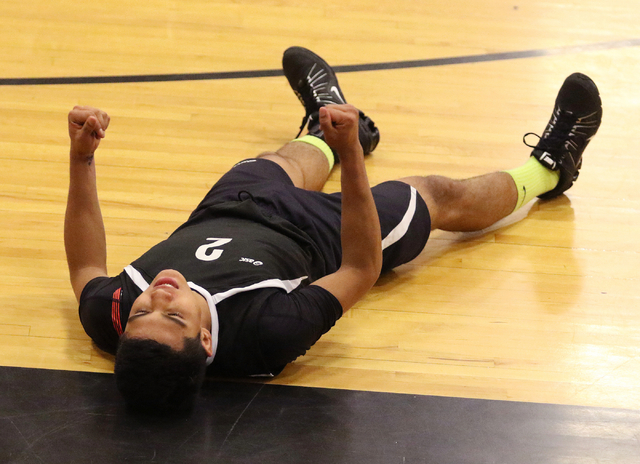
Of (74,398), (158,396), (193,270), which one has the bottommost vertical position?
(74,398)

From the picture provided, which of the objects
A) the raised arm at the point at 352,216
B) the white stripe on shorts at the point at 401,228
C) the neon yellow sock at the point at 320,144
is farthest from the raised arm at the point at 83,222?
the neon yellow sock at the point at 320,144

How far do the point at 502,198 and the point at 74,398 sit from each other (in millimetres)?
1502

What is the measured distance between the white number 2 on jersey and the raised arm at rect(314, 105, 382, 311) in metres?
0.28

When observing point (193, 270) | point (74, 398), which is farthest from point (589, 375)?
point (74, 398)

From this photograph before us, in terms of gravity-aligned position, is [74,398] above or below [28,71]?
below

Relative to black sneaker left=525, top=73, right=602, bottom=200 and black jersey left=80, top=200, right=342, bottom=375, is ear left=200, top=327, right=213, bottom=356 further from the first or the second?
black sneaker left=525, top=73, right=602, bottom=200

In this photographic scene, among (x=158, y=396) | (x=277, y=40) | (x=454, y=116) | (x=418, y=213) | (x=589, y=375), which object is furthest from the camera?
(x=277, y=40)

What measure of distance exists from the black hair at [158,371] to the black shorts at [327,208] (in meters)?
0.55

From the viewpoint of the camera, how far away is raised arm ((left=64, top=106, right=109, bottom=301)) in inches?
79.4

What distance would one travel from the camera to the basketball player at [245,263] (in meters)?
1.75

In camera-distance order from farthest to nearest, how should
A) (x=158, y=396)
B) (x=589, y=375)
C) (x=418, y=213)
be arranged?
(x=418, y=213) → (x=589, y=375) → (x=158, y=396)

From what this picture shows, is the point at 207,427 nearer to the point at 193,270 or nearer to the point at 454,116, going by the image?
the point at 193,270

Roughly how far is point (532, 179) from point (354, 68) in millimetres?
1190

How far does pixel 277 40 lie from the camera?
12.2 feet
